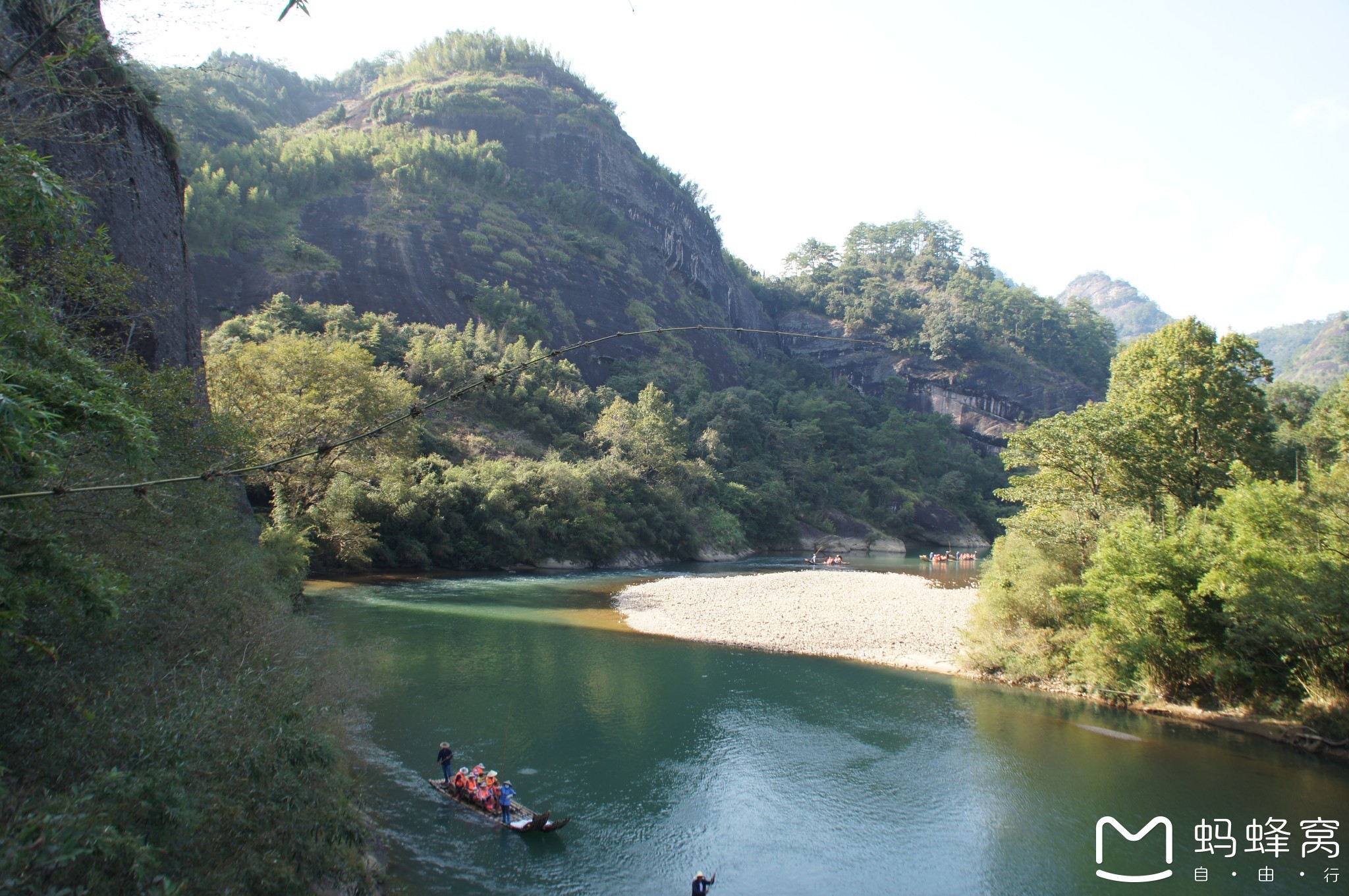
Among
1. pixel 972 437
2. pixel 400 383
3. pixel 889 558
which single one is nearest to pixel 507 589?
pixel 400 383

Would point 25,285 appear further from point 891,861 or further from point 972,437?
point 972,437

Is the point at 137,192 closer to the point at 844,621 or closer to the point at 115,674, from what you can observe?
the point at 115,674

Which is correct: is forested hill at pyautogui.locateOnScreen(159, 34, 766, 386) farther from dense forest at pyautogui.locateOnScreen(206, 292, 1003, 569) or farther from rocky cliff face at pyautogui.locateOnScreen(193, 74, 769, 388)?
dense forest at pyautogui.locateOnScreen(206, 292, 1003, 569)

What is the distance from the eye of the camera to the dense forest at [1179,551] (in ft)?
51.1

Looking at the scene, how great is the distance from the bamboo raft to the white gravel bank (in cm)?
1477

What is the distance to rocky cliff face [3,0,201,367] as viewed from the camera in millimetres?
14609

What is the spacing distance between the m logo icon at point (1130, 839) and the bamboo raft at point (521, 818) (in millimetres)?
8978

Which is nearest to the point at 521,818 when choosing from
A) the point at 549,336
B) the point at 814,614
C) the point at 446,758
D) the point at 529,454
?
the point at 446,758

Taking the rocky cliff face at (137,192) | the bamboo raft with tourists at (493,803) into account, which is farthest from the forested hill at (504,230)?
→ the bamboo raft with tourists at (493,803)

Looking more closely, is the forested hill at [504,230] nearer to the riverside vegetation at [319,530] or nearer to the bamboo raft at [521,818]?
the riverside vegetation at [319,530]

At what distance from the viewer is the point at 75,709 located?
7453 millimetres

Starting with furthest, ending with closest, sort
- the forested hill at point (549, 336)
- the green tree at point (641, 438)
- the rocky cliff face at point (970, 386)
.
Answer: the rocky cliff face at point (970, 386) < the green tree at point (641, 438) < the forested hill at point (549, 336)

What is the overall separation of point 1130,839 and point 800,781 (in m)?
5.89

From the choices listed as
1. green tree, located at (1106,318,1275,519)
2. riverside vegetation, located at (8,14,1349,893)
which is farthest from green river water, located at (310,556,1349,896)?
green tree, located at (1106,318,1275,519)
